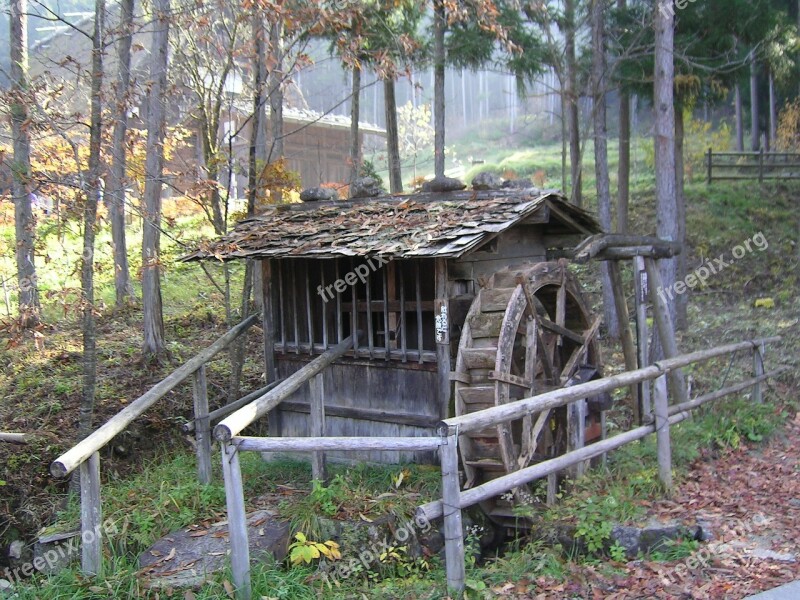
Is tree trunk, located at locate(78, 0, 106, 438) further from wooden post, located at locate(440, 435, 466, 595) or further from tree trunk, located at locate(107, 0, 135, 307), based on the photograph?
wooden post, located at locate(440, 435, 466, 595)

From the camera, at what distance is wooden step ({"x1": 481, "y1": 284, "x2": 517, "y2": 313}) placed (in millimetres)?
7242

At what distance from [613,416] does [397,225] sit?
19.7 feet

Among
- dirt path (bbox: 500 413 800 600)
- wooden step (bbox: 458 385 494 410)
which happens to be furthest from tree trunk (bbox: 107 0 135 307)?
dirt path (bbox: 500 413 800 600)

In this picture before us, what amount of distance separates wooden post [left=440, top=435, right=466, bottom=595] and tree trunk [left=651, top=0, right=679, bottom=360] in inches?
295

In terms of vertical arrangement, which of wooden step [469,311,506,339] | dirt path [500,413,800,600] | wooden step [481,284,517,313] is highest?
wooden step [481,284,517,313]

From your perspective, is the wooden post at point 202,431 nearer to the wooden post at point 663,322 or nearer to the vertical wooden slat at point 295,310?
the vertical wooden slat at point 295,310

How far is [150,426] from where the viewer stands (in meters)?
9.41

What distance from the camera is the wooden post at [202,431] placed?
24.9 feet

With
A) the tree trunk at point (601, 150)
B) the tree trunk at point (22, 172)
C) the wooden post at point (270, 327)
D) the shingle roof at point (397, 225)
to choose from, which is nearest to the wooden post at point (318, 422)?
the shingle roof at point (397, 225)

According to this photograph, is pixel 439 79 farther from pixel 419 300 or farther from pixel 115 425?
pixel 115 425

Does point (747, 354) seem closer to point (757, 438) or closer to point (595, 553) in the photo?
point (757, 438)

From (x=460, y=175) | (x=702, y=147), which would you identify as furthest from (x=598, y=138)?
(x=460, y=175)

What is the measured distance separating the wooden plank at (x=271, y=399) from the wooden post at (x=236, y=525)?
13 cm

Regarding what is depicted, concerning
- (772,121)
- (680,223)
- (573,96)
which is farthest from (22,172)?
(772,121)
